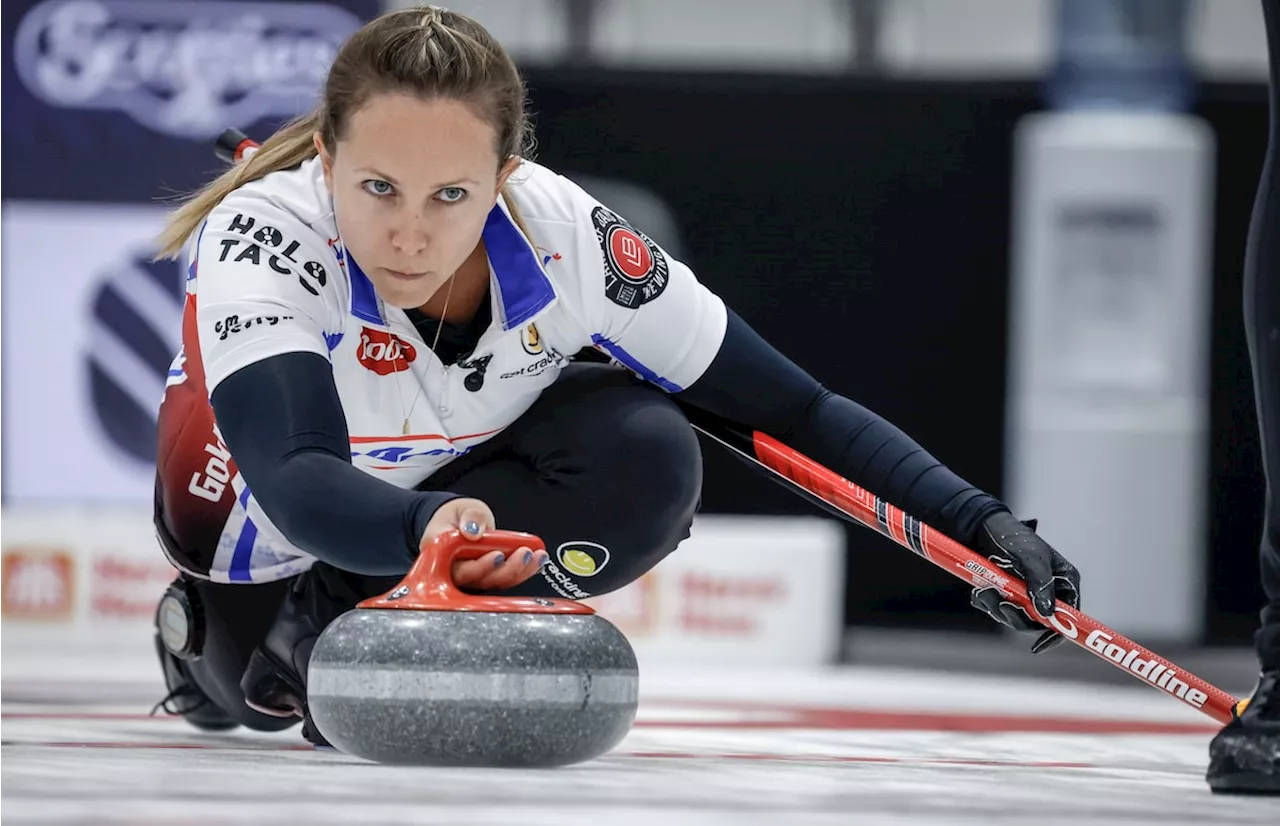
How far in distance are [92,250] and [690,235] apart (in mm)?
1885

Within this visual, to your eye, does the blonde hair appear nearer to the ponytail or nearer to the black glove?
the ponytail

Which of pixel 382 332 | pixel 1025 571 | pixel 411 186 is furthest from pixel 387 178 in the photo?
pixel 1025 571

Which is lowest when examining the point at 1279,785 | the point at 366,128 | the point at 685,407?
the point at 1279,785

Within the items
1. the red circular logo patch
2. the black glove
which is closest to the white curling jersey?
the red circular logo patch

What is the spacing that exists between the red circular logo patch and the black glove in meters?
0.51

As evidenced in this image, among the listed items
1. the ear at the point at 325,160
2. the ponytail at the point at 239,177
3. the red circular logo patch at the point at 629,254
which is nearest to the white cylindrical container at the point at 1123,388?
the red circular logo patch at the point at 629,254

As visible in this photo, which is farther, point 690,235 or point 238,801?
point 690,235

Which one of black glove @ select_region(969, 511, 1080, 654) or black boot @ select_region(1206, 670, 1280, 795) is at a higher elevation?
black glove @ select_region(969, 511, 1080, 654)

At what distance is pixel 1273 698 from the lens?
195 centimetres

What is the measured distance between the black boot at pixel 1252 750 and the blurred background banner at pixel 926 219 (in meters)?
4.23

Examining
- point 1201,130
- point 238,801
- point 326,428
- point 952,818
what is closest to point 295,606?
point 326,428

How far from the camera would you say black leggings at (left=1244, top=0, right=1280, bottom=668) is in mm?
2053

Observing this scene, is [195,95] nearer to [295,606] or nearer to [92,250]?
[92,250]

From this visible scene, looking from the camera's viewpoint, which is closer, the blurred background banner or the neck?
the neck
